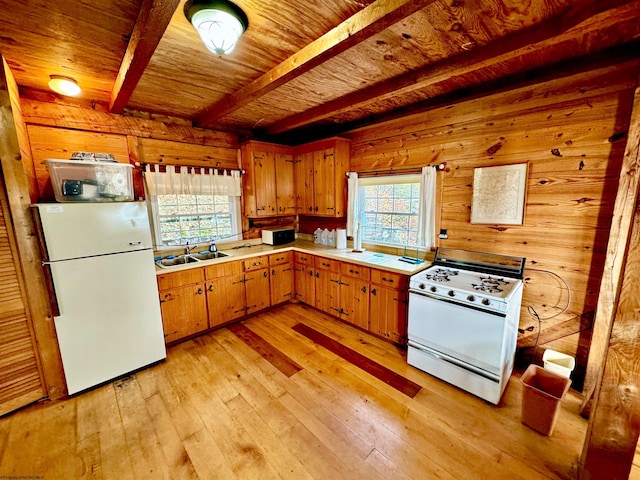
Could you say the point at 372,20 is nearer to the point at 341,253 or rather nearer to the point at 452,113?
the point at 452,113

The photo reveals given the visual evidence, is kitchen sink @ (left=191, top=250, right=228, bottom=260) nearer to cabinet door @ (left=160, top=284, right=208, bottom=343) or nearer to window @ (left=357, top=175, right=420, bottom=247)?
cabinet door @ (left=160, top=284, right=208, bottom=343)

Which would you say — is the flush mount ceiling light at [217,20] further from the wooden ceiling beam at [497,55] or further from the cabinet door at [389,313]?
the cabinet door at [389,313]

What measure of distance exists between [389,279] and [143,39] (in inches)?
104

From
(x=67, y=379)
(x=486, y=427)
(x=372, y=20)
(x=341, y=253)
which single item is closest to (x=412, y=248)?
(x=341, y=253)

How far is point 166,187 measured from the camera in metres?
3.06

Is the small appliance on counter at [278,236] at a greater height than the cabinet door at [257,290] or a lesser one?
greater

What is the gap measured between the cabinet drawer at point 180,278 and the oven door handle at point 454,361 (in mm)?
2353

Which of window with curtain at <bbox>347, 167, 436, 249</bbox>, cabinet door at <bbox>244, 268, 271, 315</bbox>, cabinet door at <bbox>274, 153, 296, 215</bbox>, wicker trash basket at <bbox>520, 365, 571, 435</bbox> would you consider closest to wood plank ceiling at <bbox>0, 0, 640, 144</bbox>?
window with curtain at <bbox>347, 167, 436, 249</bbox>

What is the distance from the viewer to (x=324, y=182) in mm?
3576

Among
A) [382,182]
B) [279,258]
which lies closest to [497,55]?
[382,182]

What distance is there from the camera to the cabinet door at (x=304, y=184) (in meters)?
3.76

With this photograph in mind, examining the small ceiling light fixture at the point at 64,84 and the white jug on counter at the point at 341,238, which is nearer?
the small ceiling light fixture at the point at 64,84

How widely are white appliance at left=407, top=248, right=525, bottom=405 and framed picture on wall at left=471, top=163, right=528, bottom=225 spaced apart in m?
0.37

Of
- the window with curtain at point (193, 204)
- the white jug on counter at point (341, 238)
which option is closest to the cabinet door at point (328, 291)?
the white jug on counter at point (341, 238)
